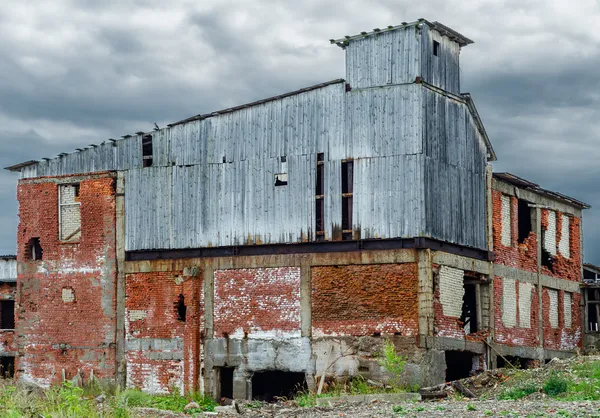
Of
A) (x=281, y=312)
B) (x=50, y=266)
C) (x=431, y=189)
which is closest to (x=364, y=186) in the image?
(x=431, y=189)

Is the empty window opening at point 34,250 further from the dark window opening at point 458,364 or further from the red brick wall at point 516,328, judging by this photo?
the red brick wall at point 516,328

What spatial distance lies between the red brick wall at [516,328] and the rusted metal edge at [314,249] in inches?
50.6

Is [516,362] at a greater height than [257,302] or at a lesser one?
lesser

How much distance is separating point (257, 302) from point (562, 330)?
11792mm

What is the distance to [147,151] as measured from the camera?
32375 millimetres

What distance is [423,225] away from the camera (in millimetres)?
27750

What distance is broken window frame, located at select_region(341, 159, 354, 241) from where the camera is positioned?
94.4 ft

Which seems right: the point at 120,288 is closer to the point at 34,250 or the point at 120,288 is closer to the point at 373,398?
the point at 34,250

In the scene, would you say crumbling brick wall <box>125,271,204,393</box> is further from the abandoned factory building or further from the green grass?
the green grass

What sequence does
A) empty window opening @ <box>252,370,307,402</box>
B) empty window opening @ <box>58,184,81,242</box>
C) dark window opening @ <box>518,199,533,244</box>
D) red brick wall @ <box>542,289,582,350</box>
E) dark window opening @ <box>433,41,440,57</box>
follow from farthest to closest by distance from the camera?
dark window opening @ <box>518,199,533,244</box> → red brick wall @ <box>542,289,582,350</box> → empty window opening @ <box>58,184,81,242</box> → empty window opening @ <box>252,370,307,402</box> → dark window opening @ <box>433,41,440,57</box>

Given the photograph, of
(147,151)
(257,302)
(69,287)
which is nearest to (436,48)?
(257,302)

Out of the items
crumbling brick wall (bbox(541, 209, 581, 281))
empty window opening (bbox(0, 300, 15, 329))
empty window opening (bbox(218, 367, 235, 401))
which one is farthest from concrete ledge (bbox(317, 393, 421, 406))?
empty window opening (bbox(0, 300, 15, 329))

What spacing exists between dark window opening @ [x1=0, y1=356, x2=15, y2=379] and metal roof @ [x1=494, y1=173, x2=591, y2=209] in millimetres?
17934

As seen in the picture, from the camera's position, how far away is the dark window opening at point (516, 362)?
3139 centimetres
